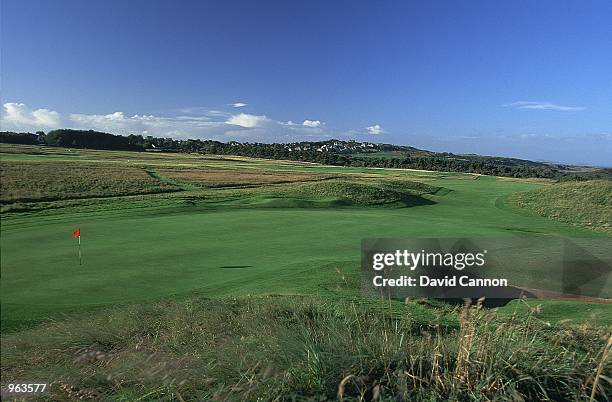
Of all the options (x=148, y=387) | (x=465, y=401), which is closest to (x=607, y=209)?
(x=465, y=401)

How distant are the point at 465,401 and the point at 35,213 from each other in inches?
179

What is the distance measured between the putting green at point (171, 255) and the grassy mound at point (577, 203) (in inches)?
276

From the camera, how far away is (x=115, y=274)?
5906 millimetres

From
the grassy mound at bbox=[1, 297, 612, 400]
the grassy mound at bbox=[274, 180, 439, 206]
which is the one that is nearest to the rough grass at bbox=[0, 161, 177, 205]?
the grassy mound at bbox=[1, 297, 612, 400]

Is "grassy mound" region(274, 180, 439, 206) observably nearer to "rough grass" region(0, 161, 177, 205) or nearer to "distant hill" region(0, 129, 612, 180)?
"distant hill" region(0, 129, 612, 180)

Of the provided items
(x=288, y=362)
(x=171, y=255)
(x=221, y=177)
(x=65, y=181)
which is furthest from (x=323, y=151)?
(x=288, y=362)

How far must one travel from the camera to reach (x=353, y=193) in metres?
24.6

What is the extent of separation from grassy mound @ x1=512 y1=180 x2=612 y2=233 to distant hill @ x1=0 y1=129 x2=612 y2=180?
10548 millimetres

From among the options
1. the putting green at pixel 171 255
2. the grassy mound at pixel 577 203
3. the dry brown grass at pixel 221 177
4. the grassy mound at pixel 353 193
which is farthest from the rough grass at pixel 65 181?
the grassy mound at pixel 577 203

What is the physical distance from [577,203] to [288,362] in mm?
21668

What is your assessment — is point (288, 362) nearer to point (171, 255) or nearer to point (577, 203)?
point (171, 255)

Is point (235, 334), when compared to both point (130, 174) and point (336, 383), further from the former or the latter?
point (130, 174)

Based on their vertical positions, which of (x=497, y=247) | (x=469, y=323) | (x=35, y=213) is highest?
(x=35, y=213)

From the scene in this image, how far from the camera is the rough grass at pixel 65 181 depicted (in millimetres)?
4836
